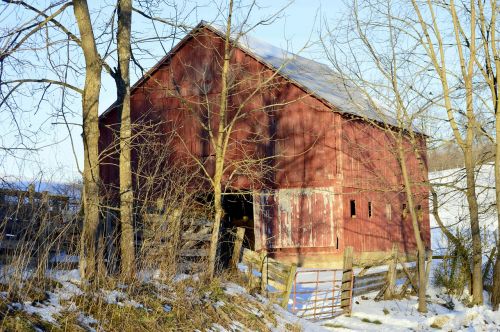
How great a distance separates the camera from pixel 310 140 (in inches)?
834

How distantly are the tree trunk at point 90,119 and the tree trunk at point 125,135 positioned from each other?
1.70ft

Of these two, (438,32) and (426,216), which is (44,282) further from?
(426,216)

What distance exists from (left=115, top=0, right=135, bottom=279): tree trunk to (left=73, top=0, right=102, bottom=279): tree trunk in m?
0.52

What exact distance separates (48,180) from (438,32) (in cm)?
1097

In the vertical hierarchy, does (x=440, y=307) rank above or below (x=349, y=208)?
below

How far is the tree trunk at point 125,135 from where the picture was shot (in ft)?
31.3

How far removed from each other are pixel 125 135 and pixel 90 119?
81cm

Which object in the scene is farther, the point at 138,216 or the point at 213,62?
the point at 213,62

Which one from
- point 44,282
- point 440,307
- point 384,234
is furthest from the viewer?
point 384,234

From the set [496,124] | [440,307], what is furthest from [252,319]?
[496,124]

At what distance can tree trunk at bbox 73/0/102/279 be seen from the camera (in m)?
8.93

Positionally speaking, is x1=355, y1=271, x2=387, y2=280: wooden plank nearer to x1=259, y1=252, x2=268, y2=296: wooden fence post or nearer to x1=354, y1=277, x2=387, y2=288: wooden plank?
x1=354, y1=277, x2=387, y2=288: wooden plank

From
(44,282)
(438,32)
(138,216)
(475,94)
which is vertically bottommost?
(44,282)

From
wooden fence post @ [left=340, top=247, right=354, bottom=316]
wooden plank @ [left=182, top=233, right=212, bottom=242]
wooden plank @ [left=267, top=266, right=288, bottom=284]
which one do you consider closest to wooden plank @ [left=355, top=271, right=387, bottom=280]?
wooden fence post @ [left=340, top=247, right=354, bottom=316]
